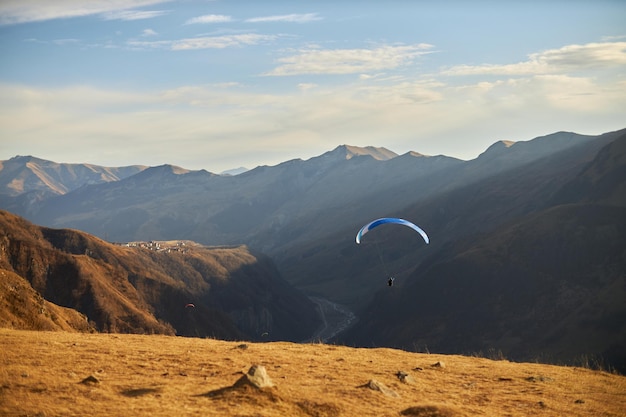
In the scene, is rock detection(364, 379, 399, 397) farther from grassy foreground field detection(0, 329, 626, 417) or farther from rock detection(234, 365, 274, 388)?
rock detection(234, 365, 274, 388)

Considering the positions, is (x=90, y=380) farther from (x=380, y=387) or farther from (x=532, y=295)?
(x=532, y=295)

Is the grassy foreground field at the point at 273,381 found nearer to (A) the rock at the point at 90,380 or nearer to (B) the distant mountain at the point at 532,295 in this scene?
(A) the rock at the point at 90,380

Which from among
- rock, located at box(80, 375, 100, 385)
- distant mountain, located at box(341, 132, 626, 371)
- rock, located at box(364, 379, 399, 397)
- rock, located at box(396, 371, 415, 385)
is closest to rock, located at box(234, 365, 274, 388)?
rock, located at box(364, 379, 399, 397)

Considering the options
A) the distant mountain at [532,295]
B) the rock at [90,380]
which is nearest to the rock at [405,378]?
the rock at [90,380]

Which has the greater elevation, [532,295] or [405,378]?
[405,378]

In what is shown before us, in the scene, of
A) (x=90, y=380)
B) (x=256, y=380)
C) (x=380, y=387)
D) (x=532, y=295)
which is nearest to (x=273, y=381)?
(x=256, y=380)

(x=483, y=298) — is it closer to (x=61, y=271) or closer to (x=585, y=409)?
(x=61, y=271)
